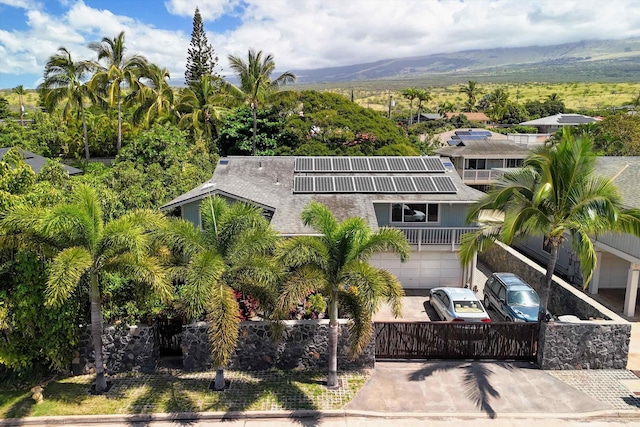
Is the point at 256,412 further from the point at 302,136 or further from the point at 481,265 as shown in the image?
the point at 302,136

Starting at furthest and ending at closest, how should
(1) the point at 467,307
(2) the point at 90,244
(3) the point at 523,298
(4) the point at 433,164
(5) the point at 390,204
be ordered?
1. (4) the point at 433,164
2. (5) the point at 390,204
3. (3) the point at 523,298
4. (1) the point at 467,307
5. (2) the point at 90,244

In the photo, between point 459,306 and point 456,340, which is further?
point 459,306

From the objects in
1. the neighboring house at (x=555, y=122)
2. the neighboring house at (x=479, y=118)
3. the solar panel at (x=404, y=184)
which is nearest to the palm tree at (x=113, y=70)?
the solar panel at (x=404, y=184)

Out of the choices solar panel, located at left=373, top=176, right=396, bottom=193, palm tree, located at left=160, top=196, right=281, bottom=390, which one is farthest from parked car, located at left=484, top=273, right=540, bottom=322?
palm tree, located at left=160, top=196, right=281, bottom=390

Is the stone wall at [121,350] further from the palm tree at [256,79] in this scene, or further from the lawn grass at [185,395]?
the palm tree at [256,79]

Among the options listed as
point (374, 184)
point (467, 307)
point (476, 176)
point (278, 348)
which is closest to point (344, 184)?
point (374, 184)

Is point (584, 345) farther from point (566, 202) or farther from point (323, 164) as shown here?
point (323, 164)

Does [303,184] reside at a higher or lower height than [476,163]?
lower
